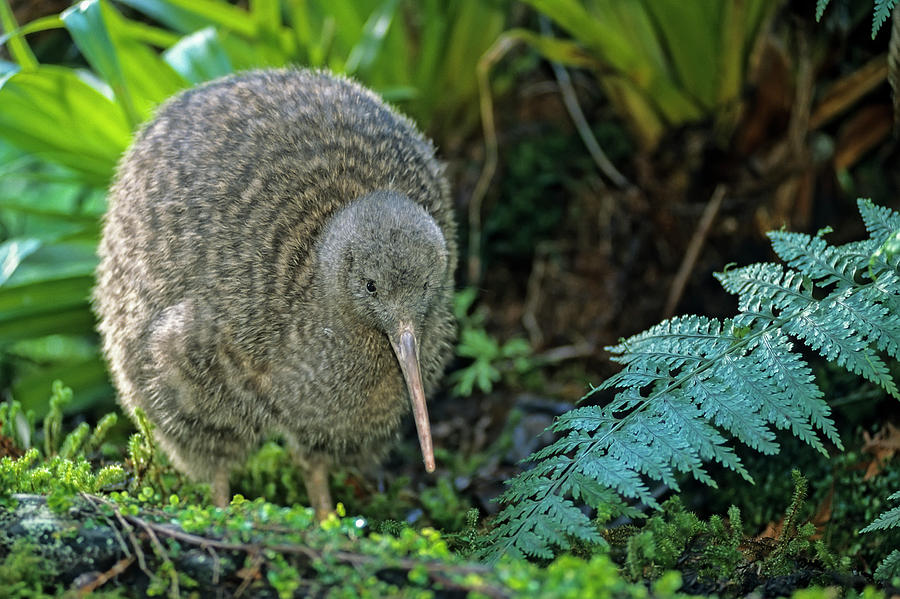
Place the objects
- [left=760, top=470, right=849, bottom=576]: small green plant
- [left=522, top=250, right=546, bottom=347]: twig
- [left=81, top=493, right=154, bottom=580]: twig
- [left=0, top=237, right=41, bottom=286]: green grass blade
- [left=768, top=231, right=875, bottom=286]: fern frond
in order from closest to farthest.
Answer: [left=81, top=493, right=154, bottom=580]: twig → [left=760, top=470, right=849, bottom=576]: small green plant → [left=768, top=231, right=875, bottom=286]: fern frond → [left=0, top=237, right=41, bottom=286]: green grass blade → [left=522, top=250, right=546, bottom=347]: twig

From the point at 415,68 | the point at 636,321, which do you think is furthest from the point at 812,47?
the point at 415,68

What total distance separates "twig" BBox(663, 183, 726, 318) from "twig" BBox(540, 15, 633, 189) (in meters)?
0.46

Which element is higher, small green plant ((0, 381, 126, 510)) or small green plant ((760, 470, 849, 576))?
small green plant ((0, 381, 126, 510))

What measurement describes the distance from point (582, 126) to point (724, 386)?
2493 mm

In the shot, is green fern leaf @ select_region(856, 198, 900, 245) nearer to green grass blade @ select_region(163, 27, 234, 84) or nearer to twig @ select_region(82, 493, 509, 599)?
twig @ select_region(82, 493, 509, 599)

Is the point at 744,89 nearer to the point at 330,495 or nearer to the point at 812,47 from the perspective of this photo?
the point at 812,47

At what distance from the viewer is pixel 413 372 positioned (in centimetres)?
286

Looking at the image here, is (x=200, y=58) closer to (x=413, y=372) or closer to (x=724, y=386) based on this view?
(x=413, y=372)

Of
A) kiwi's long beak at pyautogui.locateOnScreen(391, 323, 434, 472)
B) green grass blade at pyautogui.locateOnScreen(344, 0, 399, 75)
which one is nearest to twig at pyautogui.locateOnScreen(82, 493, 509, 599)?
kiwi's long beak at pyautogui.locateOnScreen(391, 323, 434, 472)

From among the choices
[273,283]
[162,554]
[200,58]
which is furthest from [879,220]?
[200,58]

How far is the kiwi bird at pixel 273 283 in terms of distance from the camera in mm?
2932

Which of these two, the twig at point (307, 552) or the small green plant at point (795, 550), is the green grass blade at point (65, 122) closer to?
the twig at point (307, 552)

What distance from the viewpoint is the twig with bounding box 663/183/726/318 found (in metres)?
4.07

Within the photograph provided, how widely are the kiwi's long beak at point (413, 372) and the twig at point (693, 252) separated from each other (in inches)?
62.2
